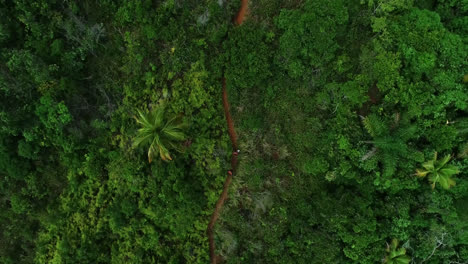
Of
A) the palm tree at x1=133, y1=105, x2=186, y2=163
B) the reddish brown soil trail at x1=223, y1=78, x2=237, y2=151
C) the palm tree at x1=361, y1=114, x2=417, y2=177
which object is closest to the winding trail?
the reddish brown soil trail at x1=223, y1=78, x2=237, y2=151

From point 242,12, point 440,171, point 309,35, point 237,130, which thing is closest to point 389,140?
point 440,171

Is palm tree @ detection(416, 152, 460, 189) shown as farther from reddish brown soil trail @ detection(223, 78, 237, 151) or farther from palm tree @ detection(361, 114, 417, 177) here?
reddish brown soil trail @ detection(223, 78, 237, 151)

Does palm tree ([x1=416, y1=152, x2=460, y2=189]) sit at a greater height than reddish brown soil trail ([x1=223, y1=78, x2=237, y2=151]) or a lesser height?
lesser

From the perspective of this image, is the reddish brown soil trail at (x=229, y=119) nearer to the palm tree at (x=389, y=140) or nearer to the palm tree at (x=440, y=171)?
the palm tree at (x=389, y=140)

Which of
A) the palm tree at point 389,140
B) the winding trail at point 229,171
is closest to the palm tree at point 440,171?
the palm tree at point 389,140

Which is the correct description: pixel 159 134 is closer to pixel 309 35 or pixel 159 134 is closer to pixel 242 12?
pixel 242 12

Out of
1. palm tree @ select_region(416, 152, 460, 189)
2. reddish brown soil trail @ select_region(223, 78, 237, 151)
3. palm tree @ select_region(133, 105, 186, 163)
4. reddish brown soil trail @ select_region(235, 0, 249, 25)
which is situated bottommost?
palm tree @ select_region(416, 152, 460, 189)
